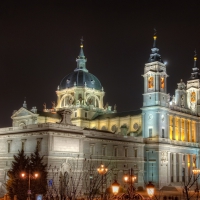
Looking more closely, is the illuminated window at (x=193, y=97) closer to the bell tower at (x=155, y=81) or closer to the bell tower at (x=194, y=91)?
the bell tower at (x=194, y=91)

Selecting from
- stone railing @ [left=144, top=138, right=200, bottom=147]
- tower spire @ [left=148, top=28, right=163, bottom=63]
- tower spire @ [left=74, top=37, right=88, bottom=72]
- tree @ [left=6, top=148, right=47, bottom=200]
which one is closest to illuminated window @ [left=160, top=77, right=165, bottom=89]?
tower spire @ [left=148, top=28, right=163, bottom=63]

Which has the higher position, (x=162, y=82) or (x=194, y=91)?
(x=194, y=91)

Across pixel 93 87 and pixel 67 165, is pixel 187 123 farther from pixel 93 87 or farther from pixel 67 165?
pixel 67 165

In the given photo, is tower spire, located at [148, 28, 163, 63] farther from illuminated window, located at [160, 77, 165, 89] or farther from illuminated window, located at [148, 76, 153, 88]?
illuminated window, located at [160, 77, 165, 89]

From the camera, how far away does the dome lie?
348 feet

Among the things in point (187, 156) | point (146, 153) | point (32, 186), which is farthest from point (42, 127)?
point (187, 156)

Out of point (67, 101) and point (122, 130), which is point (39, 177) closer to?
point (122, 130)

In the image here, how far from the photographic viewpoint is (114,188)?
2066 centimetres

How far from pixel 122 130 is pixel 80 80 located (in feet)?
77.2

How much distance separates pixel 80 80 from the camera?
106m

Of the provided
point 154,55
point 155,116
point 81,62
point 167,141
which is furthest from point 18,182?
point 81,62

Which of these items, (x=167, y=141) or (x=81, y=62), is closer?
(x=167, y=141)

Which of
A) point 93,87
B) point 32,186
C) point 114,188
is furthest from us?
point 93,87

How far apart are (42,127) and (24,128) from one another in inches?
201
